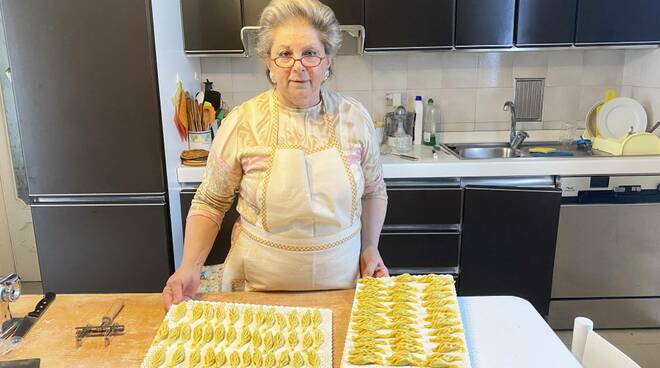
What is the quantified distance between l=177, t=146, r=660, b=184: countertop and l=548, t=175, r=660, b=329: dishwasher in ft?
0.14

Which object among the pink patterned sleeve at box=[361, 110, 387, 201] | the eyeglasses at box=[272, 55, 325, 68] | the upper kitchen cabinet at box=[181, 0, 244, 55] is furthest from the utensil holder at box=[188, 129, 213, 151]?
the eyeglasses at box=[272, 55, 325, 68]

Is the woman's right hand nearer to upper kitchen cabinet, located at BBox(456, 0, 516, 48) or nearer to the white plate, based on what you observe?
upper kitchen cabinet, located at BBox(456, 0, 516, 48)

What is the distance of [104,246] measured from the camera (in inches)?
89.6

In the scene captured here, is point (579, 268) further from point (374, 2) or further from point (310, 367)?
point (310, 367)

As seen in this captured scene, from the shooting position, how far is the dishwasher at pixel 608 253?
7.73 ft

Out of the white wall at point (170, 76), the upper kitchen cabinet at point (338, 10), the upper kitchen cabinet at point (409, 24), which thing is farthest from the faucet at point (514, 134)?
the white wall at point (170, 76)

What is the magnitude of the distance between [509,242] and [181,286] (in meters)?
1.68

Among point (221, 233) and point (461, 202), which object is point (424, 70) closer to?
point (461, 202)

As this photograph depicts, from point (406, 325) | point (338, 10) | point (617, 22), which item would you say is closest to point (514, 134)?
point (617, 22)

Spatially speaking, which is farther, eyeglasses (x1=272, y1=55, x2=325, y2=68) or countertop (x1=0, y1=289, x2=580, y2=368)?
eyeglasses (x1=272, y1=55, x2=325, y2=68)

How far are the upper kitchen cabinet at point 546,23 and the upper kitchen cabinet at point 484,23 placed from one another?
2.0 inches

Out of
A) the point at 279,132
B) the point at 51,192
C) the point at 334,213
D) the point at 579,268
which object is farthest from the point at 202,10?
the point at 579,268

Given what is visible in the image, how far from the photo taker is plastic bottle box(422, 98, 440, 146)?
279 cm

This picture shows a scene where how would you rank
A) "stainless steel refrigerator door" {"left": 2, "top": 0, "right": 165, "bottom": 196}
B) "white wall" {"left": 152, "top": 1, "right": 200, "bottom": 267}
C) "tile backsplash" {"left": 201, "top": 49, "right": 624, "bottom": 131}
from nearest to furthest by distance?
"stainless steel refrigerator door" {"left": 2, "top": 0, "right": 165, "bottom": 196} < "white wall" {"left": 152, "top": 1, "right": 200, "bottom": 267} < "tile backsplash" {"left": 201, "top": 49, "right": 624, "bottom": 131}
